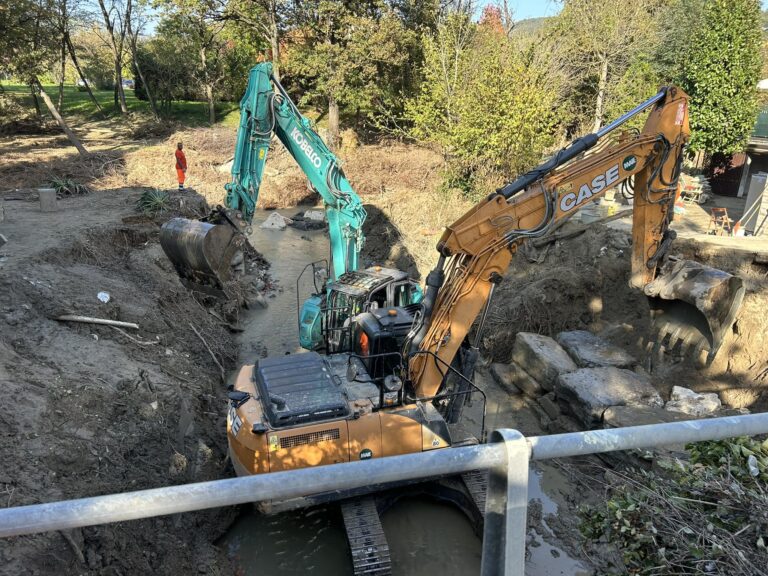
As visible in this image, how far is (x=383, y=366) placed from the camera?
24.2 ft

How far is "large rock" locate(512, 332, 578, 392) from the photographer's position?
982cm

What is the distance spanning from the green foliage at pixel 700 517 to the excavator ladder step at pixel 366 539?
141 inches

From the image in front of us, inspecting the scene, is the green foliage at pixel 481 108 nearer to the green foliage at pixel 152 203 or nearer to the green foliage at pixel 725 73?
the green foliage at pixel 725 73

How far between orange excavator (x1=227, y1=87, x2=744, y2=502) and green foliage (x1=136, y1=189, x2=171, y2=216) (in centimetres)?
886

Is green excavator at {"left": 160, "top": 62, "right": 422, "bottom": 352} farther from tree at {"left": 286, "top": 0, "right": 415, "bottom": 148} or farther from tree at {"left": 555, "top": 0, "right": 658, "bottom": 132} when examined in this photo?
tree at {"left": 286, "top": 0, "right": 415, "bottom": 148}

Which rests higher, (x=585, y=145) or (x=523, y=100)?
(x=523, y=100)

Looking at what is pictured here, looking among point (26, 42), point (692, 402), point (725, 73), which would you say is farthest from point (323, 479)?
point (26, 42)

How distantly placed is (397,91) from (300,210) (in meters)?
8.77

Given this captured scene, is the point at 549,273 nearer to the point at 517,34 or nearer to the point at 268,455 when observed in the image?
the point at 268,455

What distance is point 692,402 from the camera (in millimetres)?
8461

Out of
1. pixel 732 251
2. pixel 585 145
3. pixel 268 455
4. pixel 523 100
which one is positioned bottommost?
pixel 268 455

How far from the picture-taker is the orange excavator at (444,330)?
20.9 feet

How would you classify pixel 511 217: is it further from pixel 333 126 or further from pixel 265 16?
pixel 265 16

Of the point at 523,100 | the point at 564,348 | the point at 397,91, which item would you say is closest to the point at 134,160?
the point at 397,91
